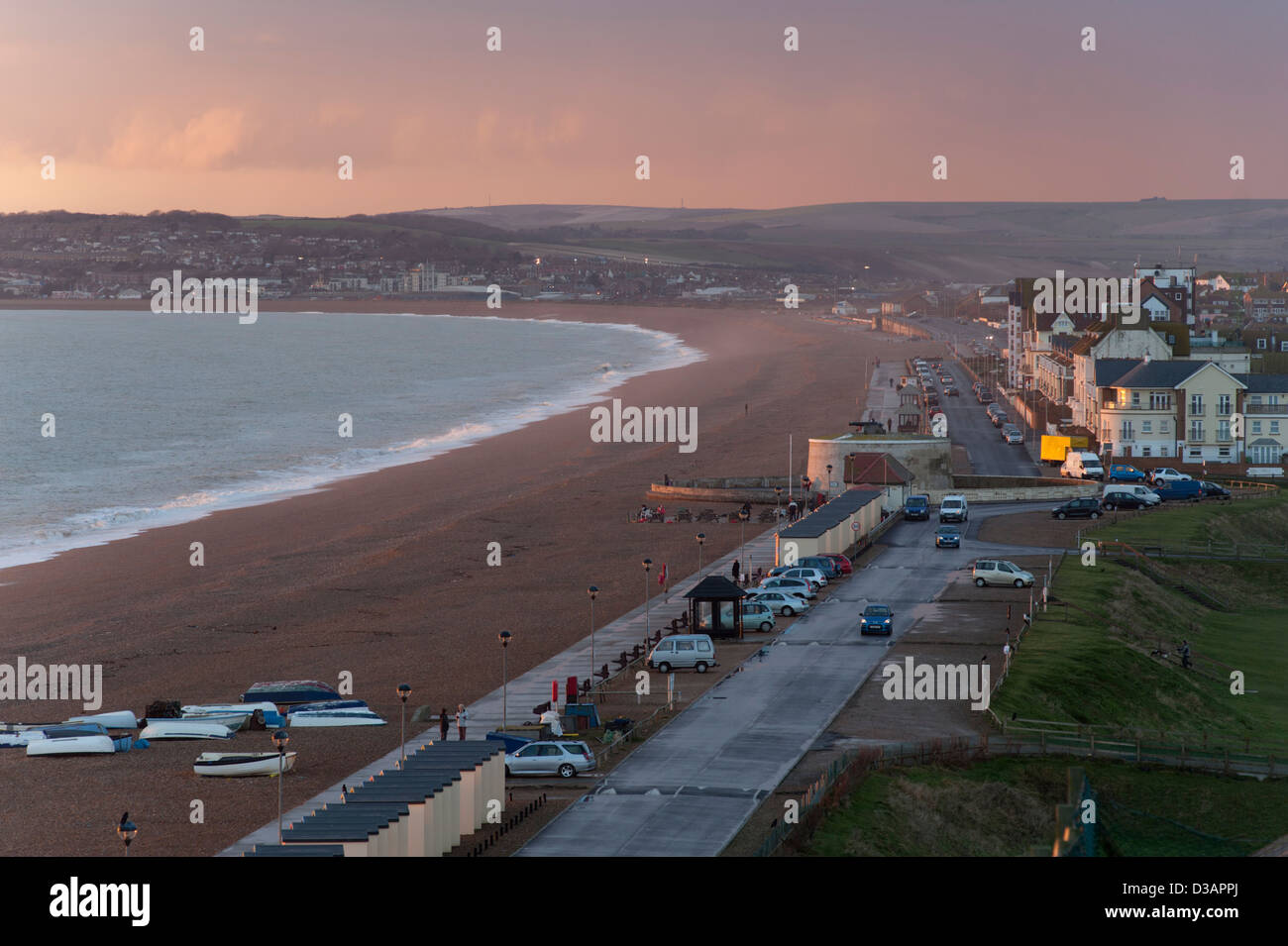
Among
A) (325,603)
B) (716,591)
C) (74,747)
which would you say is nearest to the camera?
(74,747)

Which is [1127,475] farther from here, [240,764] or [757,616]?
[240,764]

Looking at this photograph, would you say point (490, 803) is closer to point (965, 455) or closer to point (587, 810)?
point (587, 810)

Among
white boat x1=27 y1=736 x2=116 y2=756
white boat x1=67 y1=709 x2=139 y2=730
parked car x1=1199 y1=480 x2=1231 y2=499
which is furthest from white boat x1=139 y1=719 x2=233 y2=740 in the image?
parked car x1=1199 y1=480 x2=1231 y2=499

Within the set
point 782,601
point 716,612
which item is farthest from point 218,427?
point 716,612

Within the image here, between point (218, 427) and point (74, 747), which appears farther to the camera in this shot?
point (218, 427)

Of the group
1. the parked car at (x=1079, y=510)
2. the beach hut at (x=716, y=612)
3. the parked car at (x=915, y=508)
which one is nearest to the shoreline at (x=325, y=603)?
the beach hut at (x=716, y=612)

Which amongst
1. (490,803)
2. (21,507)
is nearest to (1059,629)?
(490,803)

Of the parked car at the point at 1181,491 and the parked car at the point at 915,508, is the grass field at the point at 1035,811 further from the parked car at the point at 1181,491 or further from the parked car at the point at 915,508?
the parked car at the point at 1181,491
